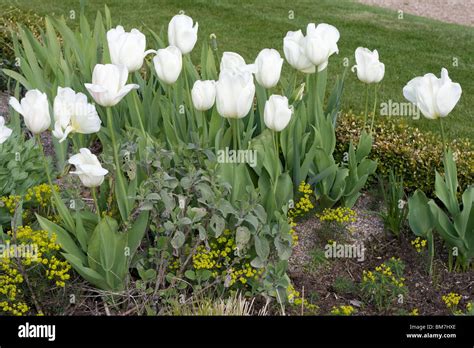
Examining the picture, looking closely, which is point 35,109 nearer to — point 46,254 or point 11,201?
point 46,254

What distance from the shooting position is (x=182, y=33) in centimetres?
463

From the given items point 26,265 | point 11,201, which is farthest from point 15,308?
point 11,201

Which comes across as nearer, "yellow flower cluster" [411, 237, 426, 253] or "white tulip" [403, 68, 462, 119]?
"white tulip" [403, 68, 462, 119]

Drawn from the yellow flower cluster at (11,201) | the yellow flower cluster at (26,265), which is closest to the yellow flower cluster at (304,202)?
the yellow flower cluster at (26,265)

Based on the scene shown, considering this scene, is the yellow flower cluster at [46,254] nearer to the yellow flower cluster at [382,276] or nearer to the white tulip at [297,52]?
the yellow flower cluster at [382,276]

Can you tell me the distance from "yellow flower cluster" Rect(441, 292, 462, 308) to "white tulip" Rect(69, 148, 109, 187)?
76.0 inches

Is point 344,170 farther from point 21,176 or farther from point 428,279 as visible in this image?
point 21,176

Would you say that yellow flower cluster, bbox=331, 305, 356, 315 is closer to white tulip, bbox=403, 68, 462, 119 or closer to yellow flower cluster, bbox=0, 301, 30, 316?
white tulip, bbox=403, 68, 462, 119

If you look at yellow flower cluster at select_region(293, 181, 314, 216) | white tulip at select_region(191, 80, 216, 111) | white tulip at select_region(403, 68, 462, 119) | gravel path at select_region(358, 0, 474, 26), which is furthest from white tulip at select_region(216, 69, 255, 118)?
gravel path at select_region(358, 0, 474, 26)

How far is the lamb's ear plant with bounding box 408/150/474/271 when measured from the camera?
4.44 meters

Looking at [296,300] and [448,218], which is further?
[448,218]

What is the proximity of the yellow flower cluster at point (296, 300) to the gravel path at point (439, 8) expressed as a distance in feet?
26.7

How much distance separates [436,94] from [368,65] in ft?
2.04
